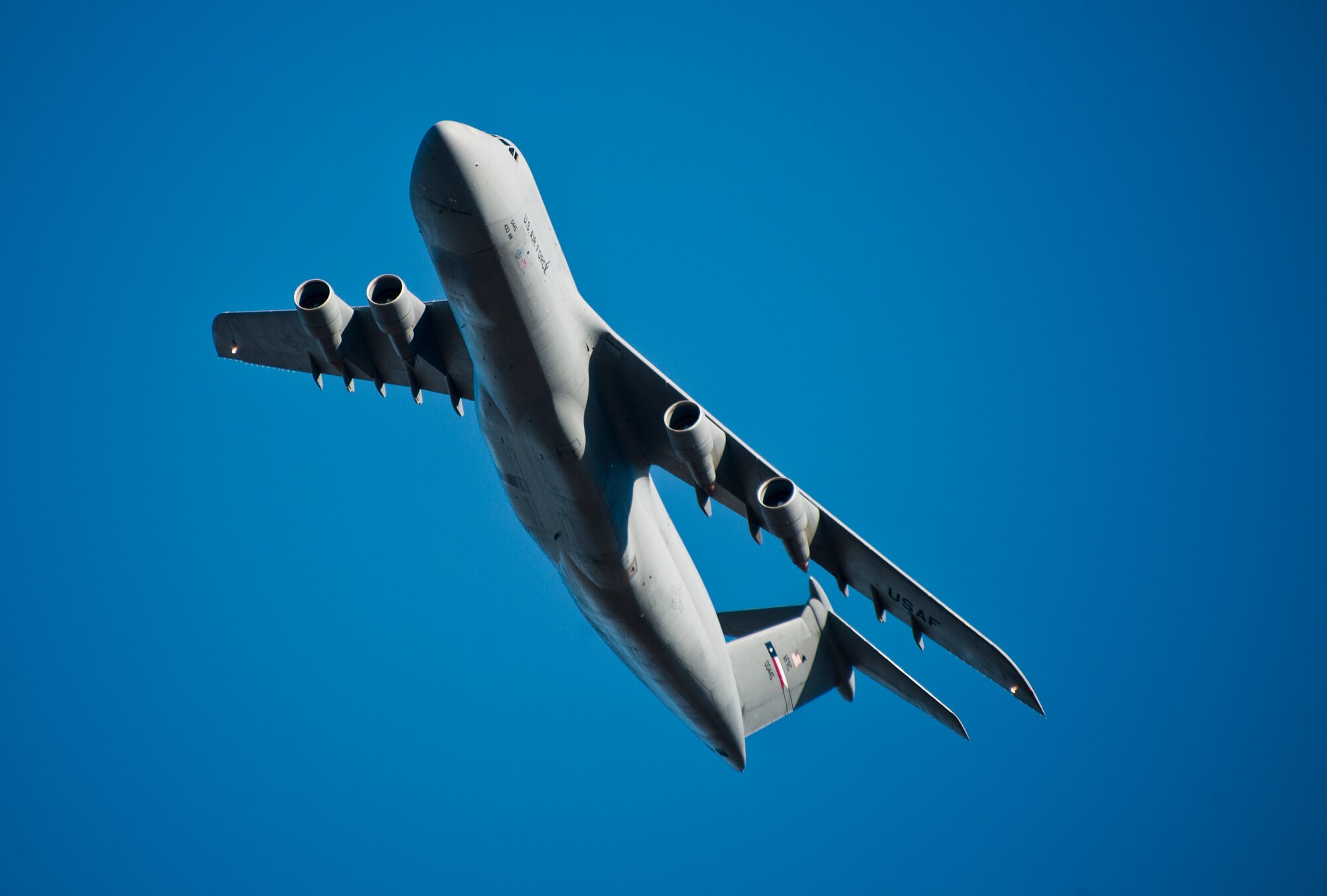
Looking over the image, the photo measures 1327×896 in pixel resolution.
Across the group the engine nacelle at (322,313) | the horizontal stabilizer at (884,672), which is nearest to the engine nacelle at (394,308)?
the engine nacelle at (322,313)

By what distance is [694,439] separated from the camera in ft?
46.9

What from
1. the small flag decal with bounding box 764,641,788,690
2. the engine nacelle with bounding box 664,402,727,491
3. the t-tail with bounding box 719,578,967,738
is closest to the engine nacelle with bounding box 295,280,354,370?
the engine nacelle with bounding box 664,402,727,491

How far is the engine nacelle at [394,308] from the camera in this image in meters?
15.1

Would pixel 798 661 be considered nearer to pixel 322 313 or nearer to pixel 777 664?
pixel 777 664

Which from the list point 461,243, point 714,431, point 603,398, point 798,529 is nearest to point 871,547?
point 798,529

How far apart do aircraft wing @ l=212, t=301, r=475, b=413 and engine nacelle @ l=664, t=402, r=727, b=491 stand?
3671 millimetres

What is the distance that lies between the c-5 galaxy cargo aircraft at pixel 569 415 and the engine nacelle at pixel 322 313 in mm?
23

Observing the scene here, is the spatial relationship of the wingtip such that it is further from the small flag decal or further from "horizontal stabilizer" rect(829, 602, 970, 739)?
the small flag decal

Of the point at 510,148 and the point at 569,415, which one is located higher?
the point at 510,148

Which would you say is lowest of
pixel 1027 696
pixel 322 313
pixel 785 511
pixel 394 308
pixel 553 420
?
pixel 1027 696

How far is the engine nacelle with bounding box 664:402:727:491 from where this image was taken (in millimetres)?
14328

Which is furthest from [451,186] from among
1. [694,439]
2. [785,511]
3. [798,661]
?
[798,661]

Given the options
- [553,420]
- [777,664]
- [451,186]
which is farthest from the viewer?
[777,664]

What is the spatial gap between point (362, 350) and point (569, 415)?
158 inches
